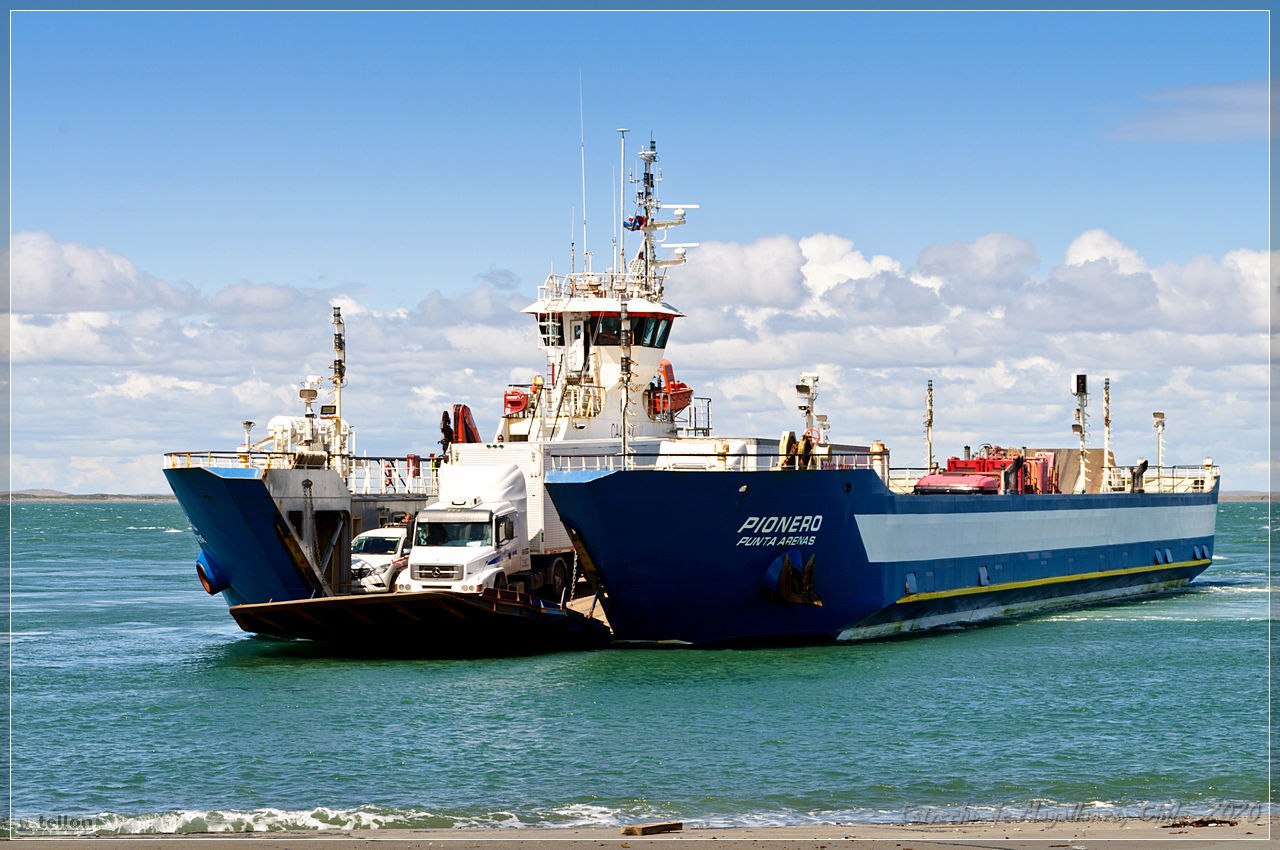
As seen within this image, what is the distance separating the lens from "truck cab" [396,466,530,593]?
102 feet

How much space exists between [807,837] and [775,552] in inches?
604

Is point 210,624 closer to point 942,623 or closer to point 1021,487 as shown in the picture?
point 942,623

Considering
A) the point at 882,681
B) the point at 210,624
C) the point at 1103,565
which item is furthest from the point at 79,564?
the point at 882,681

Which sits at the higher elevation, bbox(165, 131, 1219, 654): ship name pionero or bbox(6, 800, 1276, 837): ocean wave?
bbox(165, 131, 1219, 654): ship name pionero

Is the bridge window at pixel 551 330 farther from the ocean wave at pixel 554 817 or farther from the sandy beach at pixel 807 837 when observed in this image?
the sandy beach at pixel 807 837

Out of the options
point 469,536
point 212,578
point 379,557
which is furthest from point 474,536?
point 212,578

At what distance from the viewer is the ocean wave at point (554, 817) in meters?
17.6

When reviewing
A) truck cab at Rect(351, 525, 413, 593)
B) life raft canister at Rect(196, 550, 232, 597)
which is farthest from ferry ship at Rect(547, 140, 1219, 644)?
life raft canister at Rect(196, 550, 232, 597)

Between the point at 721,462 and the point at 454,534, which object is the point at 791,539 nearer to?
the point at 721,462

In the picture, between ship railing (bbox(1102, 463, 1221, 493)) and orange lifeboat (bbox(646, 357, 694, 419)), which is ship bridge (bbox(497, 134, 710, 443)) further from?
ship railing (bbox(1102, 463, 1221, 493))

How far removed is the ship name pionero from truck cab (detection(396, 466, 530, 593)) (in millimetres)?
49

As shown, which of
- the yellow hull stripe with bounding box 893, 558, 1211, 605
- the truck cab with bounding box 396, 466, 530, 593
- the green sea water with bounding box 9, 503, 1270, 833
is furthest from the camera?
the yellow hull stripe with bounding box 893, 558, 1211, 605

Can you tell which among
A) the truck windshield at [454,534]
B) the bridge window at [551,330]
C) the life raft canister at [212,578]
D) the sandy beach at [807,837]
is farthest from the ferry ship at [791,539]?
the sandy beach at [807,837]

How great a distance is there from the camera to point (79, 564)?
78.7 meters
